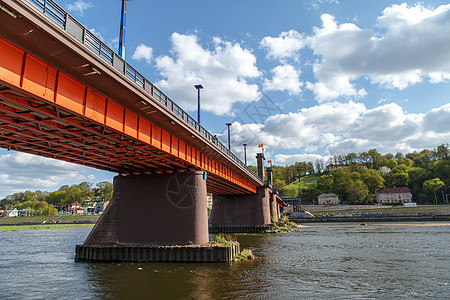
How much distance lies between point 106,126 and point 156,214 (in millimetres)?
12508

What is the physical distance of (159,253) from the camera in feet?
78.2

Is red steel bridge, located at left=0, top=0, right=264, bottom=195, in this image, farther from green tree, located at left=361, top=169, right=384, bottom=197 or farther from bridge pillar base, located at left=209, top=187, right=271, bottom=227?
green tree, located at left=361, top=169, right=384, bottom=197

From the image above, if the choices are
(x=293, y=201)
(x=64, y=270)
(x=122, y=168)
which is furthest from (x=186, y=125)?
(x=293, y=201)

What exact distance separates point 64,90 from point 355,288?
16.7 meters

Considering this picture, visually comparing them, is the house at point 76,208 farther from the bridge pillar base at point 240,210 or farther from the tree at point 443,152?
the tree at point 443,152

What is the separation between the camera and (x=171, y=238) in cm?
2558

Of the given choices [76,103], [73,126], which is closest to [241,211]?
[73,126]

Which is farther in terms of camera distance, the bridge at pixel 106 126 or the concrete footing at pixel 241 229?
the concrete footing at pixel 241 229

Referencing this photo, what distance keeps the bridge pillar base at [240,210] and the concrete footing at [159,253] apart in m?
36.2

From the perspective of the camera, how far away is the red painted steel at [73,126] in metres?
11.6

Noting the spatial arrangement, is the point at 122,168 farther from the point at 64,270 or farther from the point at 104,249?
the point at 64,270

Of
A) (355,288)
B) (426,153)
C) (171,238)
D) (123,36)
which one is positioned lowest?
(355,288)

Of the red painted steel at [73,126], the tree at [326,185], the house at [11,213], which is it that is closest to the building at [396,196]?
the tree at [326,185]

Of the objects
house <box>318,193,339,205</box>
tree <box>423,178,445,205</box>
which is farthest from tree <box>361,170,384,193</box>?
tree <box>423,178,445,205</box>
